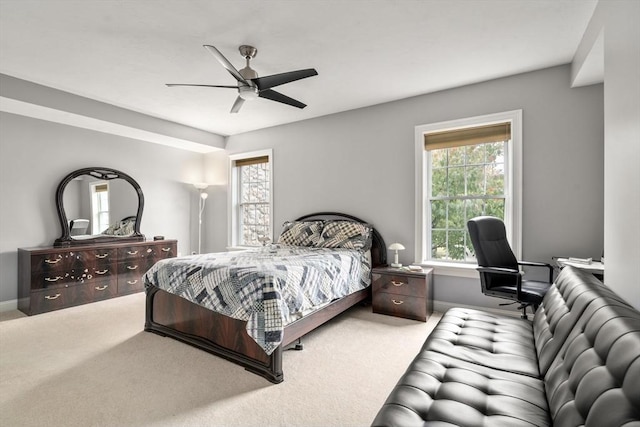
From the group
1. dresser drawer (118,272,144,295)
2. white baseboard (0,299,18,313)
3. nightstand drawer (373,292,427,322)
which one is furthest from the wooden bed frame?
white baseboard (0,299,18,313)

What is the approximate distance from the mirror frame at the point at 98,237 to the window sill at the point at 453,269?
4.45m

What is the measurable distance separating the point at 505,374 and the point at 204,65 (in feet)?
11.3

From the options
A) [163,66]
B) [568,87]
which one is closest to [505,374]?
[568,87]

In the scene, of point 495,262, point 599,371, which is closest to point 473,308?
point 495,262

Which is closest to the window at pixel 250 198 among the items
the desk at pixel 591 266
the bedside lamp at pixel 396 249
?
the bedside lamp at pixel 396 249

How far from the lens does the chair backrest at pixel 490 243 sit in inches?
116

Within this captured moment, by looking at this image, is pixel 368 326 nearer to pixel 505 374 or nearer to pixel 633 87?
pixel 505 374

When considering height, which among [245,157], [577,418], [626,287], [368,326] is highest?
[245,157]

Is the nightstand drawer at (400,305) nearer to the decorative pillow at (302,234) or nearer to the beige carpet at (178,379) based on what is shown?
the beige carpet at (178,379)

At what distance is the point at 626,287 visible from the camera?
63.9 inches

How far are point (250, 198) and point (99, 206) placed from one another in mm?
2309

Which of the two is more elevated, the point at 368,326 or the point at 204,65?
the point at 204,65

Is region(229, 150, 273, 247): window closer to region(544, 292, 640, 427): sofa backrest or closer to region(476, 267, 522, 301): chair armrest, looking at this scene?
region(476, 267, 522, 301): chair armrest

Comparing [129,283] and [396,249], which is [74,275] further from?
[396,249]
